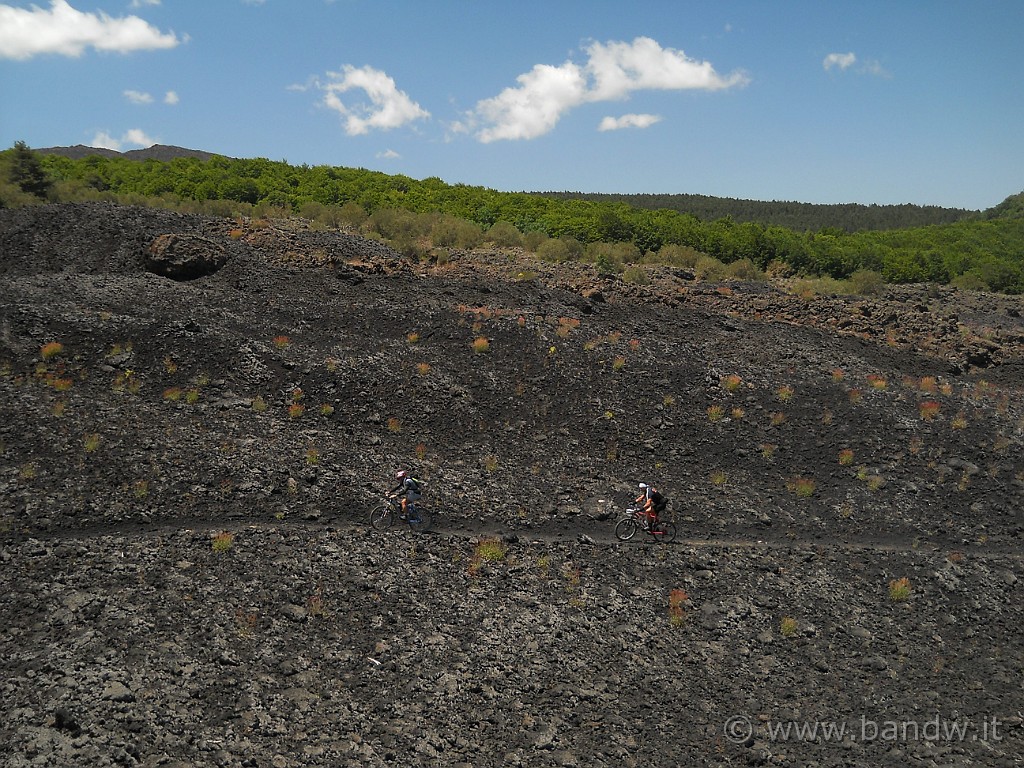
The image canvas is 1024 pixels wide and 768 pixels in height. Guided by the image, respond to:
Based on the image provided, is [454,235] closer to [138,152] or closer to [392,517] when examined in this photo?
[392,517]

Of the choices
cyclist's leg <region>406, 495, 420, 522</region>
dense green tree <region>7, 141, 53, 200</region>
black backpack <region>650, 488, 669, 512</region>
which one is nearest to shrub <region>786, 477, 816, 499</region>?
black backpack <region>650, 488, 669, 512</region>

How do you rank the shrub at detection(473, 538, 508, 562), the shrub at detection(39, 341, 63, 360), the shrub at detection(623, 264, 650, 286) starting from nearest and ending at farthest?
the shrub at detection(473, 538, 508, 562), the shrub at detection(39, 341, 63, 360), the shrub at detection(623, 264, 650, 286)

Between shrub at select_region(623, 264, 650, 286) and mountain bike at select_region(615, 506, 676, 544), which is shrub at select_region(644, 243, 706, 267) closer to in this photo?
shrub at select_region(623, 264, 650, 286)

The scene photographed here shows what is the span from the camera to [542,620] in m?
12.2

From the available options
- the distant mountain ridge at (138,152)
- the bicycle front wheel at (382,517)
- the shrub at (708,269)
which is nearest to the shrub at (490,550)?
the bicycle front wheel at (382,517)

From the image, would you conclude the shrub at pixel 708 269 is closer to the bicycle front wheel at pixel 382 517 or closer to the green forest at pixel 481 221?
the green forest at pixel 481 221

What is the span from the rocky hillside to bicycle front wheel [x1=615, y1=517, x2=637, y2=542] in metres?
0.44

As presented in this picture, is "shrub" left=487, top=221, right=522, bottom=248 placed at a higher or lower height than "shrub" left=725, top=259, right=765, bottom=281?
higher

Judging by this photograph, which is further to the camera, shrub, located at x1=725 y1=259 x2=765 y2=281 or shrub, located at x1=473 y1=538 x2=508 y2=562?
shrub, located at x1=725 y1=259 x2=765 y2=281

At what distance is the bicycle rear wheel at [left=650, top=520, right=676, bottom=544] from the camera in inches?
607

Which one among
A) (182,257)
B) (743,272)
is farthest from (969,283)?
(182,257)

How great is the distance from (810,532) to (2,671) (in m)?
16.3

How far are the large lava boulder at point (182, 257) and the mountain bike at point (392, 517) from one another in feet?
48.8

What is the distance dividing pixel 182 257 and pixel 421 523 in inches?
632
